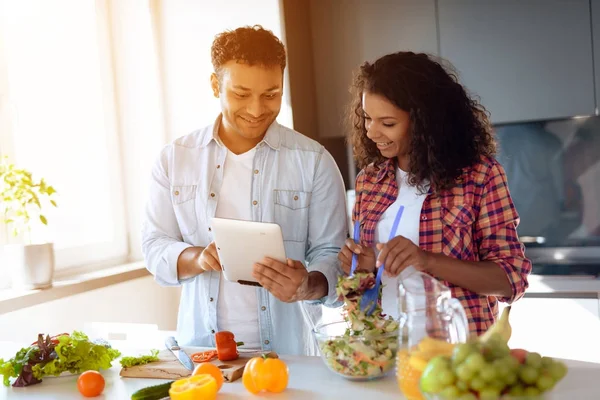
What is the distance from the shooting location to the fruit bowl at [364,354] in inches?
55.0

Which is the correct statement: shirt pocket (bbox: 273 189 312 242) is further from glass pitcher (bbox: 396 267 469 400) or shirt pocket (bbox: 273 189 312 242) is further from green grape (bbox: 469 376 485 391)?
green grape (bbox: 469 376 485 391)

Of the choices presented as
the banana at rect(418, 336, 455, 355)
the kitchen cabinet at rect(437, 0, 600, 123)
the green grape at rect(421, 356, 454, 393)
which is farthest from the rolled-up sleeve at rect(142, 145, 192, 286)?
the kitchen cabinet at rect(437, 0, 600, 123)

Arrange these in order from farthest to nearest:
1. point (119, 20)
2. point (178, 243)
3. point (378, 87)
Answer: point (119, 20) < point (178, 243) < point (378, 87)

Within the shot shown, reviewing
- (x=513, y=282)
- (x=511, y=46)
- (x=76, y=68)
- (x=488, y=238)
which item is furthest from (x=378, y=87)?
(x=76, y=68)

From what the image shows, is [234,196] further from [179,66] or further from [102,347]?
[179,66]

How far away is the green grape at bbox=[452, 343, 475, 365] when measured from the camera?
995 millimetres

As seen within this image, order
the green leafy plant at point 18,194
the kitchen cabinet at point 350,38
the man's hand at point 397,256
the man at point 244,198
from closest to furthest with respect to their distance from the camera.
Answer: the man's hand at point 397,256 < the man at point 244,198 < the green leafy plant at point 18,194 < the kitchen cabinet at point 350,38

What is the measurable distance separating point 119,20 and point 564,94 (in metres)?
2.08

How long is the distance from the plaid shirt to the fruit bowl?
345 mm

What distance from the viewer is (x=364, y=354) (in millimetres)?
1396

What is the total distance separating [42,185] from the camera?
256 cm

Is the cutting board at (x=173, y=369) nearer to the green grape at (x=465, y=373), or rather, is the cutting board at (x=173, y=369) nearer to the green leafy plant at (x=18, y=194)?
the green grape at (x=465, y=373)

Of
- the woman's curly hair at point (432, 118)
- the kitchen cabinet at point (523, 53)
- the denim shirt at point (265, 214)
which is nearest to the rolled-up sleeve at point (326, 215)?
the denim shirt at point (265, 214)

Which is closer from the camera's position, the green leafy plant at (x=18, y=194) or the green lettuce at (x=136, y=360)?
the green lettuce at (x=136, y=360)
